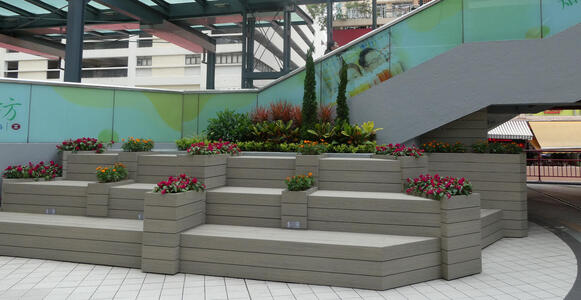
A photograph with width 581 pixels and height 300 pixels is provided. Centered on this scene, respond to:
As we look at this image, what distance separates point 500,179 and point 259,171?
205 inches

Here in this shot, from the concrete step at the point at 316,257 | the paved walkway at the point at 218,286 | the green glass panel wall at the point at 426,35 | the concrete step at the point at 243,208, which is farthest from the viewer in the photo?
the green glass panel wall at the point at 426,35

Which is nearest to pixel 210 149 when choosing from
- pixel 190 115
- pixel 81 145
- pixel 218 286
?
pixel 218 286

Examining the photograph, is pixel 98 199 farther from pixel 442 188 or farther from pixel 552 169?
pixel 552 169

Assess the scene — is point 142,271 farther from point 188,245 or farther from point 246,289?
point 246,289

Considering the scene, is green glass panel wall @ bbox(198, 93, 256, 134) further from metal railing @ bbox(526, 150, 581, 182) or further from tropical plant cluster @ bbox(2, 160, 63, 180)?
metal railing @ bbox(526, 150, 581, 182)

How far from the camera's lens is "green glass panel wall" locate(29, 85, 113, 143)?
23.9 feet

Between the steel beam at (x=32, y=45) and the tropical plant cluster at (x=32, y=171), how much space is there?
1218 cm

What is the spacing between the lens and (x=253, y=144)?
25.9 feet

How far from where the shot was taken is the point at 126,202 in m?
5.74

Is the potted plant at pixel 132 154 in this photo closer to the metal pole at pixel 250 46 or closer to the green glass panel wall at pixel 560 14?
the metal pole at pixel 250 46

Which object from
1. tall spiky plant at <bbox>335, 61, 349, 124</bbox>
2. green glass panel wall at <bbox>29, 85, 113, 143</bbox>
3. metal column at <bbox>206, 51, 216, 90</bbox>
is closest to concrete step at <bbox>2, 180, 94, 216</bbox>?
green glass panel wall at <bbox>29, 85, 113, 143</bbox>

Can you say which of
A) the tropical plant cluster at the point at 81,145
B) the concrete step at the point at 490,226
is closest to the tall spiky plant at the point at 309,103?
the concrete step at the point at 490,226

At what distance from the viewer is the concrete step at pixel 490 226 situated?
6.09m

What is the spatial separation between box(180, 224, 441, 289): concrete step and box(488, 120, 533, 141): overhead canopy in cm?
1991
